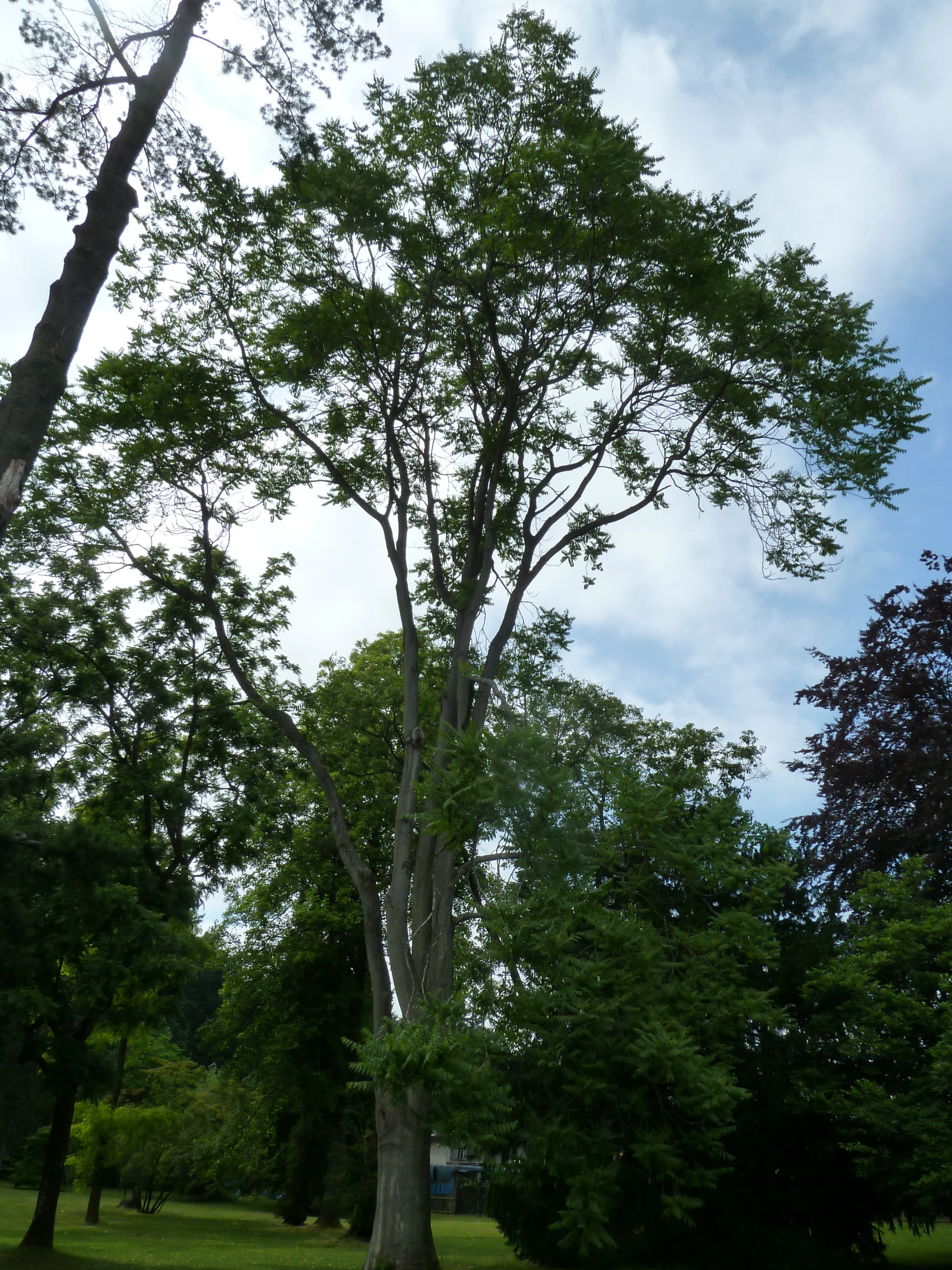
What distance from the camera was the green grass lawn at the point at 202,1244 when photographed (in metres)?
17.8

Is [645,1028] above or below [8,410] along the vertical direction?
below

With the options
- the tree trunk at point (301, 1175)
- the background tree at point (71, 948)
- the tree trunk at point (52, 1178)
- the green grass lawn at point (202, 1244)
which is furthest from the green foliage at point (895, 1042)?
the tree trunk at point (301, 1175)

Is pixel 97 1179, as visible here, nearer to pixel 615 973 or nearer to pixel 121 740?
pixel 121 740

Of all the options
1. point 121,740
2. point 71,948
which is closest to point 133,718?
point 121,740

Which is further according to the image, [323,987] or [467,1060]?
[323,987]

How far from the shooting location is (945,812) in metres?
19.8

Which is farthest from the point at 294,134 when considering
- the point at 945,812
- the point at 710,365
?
the point at 945,812

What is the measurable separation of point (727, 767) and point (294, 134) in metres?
21.1

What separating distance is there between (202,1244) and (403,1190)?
16354 millimetres

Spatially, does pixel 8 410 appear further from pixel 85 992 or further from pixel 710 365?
pixel 85 992

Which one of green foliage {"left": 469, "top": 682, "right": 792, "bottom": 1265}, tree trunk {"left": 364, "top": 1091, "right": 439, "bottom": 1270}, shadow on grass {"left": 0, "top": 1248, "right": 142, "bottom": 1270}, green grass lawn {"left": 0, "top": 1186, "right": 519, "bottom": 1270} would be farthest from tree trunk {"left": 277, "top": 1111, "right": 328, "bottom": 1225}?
tree trunk {"left": 364, "top": 1091, "right": 439, "bottom": 1270}

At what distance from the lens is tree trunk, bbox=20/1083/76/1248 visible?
18.8m

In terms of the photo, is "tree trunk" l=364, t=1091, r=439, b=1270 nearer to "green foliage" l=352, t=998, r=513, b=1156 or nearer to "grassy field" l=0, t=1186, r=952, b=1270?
"green foliage" l=352, t=998, r=513, b=1156

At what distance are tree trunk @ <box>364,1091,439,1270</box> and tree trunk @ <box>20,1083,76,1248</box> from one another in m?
9.34
